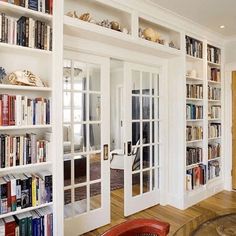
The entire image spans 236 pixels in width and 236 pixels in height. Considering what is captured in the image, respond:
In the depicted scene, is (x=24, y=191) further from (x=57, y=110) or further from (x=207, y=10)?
(x=207, y=10)

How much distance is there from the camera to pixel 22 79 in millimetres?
1936

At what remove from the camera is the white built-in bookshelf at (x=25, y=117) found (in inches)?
72.5

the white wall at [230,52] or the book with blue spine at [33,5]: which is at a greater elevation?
the white wall at [230,52]

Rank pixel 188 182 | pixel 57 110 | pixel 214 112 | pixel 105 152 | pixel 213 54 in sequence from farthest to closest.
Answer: pixel 214 112, pixel 213 54, pixel 188 182, pixel 105 152, pixel 57 110

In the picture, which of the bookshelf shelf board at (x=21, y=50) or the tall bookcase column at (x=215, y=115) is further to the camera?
the tall bookcase column at (x=215, y=115)

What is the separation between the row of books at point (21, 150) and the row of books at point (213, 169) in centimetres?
294

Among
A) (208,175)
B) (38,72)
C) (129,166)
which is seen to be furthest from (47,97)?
(208,175)

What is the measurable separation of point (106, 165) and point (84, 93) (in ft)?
2.92

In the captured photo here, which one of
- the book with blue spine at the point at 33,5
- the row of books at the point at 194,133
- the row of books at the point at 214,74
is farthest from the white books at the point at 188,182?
the book with blue spine at the point at 33,5

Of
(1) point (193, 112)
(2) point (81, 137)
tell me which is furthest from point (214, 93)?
(2) point (81, 137)

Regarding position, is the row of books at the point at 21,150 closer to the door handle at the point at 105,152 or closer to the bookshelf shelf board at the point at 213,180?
the door handle at the point at 105,152

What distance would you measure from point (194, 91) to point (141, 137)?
1.15 metres

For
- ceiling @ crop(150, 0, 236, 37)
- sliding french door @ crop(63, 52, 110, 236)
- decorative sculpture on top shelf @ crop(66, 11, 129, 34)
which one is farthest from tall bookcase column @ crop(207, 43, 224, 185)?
sliding french door @ crop(63, 52, 110, 236)

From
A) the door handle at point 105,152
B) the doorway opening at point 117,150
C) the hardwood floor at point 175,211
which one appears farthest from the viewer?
the doorway opening at point 117,150
